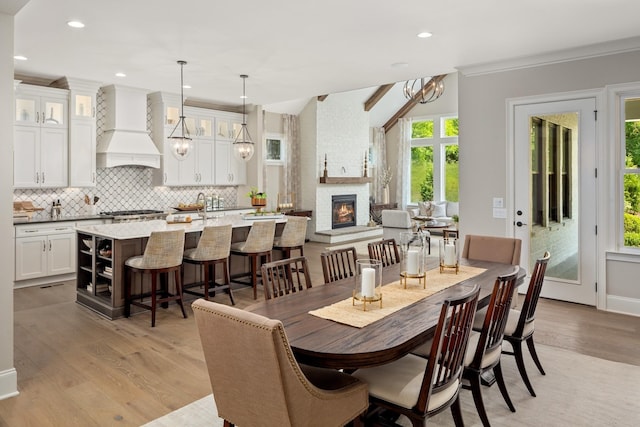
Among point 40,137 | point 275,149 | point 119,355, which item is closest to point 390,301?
point 119,355

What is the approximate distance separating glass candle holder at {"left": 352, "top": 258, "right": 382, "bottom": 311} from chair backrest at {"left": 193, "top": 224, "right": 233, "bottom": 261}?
2.69m

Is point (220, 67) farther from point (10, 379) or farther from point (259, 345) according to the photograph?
point (259, 345)

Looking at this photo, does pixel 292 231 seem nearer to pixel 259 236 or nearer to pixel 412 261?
pixel 259 236

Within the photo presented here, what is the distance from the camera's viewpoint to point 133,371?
3.25 m

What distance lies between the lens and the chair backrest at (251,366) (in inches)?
62.4

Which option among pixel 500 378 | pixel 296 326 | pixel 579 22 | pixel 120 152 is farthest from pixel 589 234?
pixel 120 152

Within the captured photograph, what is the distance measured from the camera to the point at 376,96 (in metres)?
11.2

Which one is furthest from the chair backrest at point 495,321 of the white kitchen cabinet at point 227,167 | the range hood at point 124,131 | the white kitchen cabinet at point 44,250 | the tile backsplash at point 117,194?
the white kitchen cabinet at point 227,167

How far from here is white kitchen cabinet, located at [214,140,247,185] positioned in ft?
27.3

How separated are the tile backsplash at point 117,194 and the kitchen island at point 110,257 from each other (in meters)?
1.85

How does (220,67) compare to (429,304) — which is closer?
(429,304)

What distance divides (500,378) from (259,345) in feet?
5.84

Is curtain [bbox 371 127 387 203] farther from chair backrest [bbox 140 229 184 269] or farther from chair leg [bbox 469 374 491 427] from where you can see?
chair leg [bbox 469 374 491 427]

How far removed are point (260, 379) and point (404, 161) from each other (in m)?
11.8
